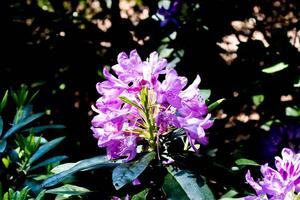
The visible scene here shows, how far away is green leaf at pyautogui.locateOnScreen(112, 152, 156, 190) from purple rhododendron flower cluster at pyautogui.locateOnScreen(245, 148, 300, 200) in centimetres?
33

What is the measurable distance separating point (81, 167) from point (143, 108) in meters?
0.26

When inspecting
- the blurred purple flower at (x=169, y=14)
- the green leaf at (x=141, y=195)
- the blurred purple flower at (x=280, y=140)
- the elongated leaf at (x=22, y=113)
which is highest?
the blurred purple flower at (x=169, y=14)

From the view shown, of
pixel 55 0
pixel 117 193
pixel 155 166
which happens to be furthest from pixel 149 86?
pixel 55 0

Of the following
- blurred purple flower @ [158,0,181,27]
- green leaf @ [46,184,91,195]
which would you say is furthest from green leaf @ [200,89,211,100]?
blurred purple flower @ [158,0,181,27]

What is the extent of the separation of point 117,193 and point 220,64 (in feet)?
4.54

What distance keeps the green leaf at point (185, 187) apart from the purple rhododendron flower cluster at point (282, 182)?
8.0 inches

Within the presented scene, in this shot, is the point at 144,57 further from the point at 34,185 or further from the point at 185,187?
the point at 185,187

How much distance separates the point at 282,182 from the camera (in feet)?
4.34

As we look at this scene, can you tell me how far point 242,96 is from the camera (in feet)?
8.76

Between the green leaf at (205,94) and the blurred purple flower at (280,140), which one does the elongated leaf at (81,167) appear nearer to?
the green leaf at (205,94)

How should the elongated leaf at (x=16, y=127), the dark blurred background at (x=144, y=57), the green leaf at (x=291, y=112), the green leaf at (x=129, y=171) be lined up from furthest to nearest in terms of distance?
the green leaf at (x=291, y=112), the dark blurred background at (x=144, y=57), the elongated leaf at (x=16, y=127), the green leaf at (x=129, y=171)

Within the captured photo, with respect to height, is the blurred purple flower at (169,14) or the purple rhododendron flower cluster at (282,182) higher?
the blurred purple flower at (169,14)

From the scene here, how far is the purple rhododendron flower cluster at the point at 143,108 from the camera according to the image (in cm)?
131

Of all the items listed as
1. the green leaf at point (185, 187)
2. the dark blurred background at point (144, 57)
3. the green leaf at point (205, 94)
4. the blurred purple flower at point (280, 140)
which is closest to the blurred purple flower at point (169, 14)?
the dark blurred background at point (144, 57)
